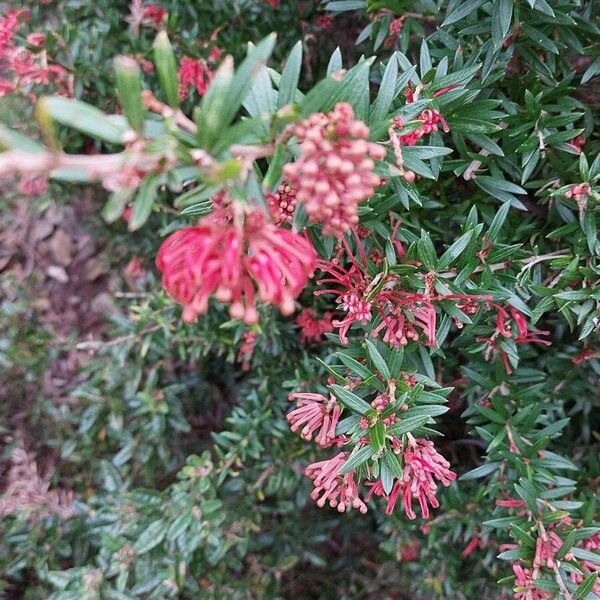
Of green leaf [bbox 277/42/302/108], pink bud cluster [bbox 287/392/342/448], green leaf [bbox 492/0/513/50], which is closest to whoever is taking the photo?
green leaf [bbox 277/42/302/108]

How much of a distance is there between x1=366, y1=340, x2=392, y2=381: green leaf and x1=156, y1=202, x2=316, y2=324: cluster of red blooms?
0.41 meters

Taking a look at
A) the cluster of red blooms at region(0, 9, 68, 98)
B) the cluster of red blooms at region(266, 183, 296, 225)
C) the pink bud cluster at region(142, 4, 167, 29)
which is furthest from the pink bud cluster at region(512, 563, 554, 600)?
the pink bud cluster at region(142, 4, 167, 29)

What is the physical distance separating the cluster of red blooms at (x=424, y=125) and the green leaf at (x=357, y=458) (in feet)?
1.83

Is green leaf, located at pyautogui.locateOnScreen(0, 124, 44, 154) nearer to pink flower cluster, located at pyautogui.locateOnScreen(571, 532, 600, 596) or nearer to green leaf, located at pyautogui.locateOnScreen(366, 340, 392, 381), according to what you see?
green leaf, located at pyautogui.locateOnScreen(366, 340, 392, 381)

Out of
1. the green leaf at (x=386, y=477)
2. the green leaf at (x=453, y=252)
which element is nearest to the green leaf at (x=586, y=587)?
the green leaf at (x=386, y=477)

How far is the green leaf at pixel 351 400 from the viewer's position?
43.3 inches

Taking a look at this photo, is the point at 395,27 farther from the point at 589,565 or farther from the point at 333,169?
the point at 589,565

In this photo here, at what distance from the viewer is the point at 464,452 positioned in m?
2.10

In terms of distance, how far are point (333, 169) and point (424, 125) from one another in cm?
51

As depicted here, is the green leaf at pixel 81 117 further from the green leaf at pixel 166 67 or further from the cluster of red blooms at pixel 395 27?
the cluster of red blooms at pixel 395 27

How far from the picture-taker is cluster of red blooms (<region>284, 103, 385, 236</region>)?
72 cm

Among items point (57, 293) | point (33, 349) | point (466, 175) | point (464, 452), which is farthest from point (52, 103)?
point (57, 293)

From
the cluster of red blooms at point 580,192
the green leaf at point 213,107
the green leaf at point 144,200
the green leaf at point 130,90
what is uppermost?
the green leaf at point 130,90

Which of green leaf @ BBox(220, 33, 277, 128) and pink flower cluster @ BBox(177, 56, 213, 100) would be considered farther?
pink flower cluster @ BBox(177, 56, 213, 100)
